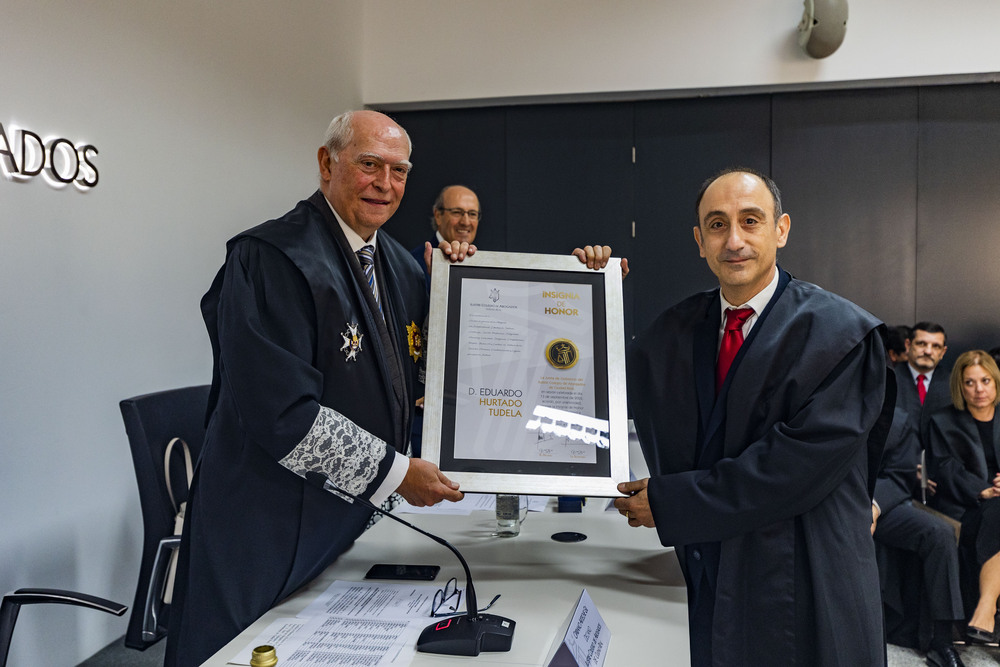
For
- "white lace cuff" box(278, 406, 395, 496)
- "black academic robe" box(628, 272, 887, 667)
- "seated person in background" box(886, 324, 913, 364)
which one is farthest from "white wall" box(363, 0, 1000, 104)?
"white lace cuff" box(278, 406, 395, 496)

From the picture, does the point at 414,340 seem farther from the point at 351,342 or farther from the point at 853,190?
the point at 853,190

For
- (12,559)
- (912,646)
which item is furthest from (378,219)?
(912,646)

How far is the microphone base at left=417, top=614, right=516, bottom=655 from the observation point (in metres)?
1.22

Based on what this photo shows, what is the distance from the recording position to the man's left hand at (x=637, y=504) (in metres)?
1.55

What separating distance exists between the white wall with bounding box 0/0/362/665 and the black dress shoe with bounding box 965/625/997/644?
361 centimetres

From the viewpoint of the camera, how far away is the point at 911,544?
10.9ft

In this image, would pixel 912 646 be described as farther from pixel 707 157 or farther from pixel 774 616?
pixel 707 157

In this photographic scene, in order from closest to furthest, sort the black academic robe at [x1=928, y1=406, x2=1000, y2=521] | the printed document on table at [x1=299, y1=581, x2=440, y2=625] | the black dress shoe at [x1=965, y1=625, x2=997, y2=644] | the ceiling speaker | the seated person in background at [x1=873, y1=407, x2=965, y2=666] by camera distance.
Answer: the printed document on table at [x1=299, y1=581, x2=440, y2=625] < the seated person in background at [x1=873, y1=407, x2=965, y2=666] < the black dress shoe at [x1=965, y1=625, x2=997, y2=644] < the black academic robe at [x1=928, y1=406, x2=1000, y2=521] < the ceiling speaker

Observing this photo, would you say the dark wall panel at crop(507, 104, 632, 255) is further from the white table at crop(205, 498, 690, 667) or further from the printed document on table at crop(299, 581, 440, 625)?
the printed document on table at crop(299, 581, 440, 625)

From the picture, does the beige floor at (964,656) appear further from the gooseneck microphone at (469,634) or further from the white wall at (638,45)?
the white wall at (638,45)

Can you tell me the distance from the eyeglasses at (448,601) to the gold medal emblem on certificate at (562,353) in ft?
1.75

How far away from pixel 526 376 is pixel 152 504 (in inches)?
49.4

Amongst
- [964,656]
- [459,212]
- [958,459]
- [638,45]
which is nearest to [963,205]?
[958,459]

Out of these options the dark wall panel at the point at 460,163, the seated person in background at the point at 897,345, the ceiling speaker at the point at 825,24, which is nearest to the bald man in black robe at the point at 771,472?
the seated person in background at the point at 897,345
